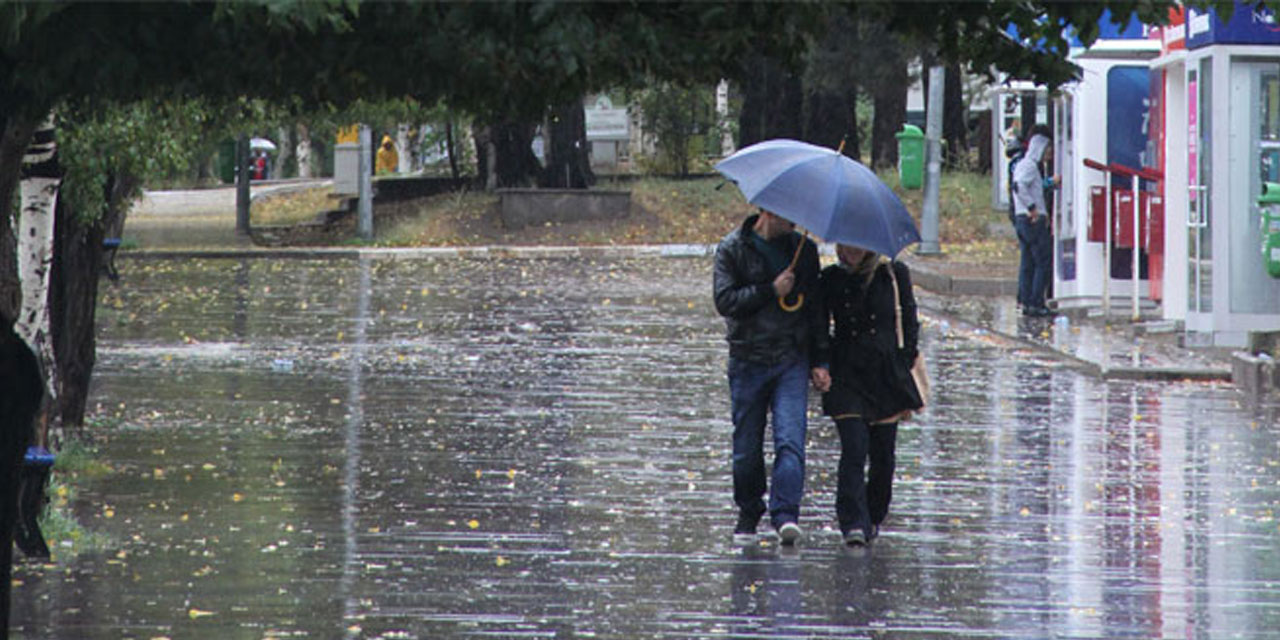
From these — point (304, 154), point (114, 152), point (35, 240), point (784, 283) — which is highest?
point (304, 154)

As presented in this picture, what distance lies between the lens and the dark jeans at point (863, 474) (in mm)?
9578

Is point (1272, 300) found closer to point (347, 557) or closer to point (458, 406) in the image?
point (458, 406)

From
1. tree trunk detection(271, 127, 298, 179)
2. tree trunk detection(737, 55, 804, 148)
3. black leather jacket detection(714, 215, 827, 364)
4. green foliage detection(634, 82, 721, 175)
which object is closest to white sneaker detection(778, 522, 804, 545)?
black leather jacket detection(714, 215, 827, 364)

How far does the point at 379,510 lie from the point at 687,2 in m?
5.45

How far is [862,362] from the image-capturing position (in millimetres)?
9695

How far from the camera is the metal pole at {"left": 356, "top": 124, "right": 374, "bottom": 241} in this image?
36.5 meters

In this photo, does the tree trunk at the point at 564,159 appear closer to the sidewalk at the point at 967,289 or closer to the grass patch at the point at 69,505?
the sidewalk at the point at 967,289

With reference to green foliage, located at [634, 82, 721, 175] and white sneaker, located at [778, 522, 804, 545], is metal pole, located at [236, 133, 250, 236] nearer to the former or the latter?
→ green foliage, located at [634, 82, 721, 175]

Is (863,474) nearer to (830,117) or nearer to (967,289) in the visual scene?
(967,289)

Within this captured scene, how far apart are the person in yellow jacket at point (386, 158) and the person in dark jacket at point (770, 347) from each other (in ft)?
163

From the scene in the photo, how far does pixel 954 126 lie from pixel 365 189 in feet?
48.0

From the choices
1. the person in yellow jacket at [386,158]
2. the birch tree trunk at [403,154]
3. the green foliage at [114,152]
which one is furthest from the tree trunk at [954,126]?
the green foliage at [114,152]

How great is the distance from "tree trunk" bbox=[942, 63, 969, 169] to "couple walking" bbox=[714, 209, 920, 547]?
34.6m

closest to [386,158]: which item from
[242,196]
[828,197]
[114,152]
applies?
[242,196]
